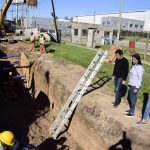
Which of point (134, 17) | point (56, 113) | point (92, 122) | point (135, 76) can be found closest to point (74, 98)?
point (92, 122)

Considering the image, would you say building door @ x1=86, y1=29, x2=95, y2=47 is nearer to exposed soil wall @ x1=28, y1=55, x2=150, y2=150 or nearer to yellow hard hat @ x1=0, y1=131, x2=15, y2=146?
exposed soil wall @ x1=28, y1=55, x2=150, y2=150

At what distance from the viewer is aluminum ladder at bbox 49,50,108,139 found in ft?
31.7

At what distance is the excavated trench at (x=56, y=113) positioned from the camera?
7.85 meters

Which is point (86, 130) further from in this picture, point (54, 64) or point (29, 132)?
point (54, 64)

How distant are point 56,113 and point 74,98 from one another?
2452mm

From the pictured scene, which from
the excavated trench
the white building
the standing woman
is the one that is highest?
the white building

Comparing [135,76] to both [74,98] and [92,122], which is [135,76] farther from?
[74,98]

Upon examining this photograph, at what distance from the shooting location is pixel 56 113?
12180 millimetres

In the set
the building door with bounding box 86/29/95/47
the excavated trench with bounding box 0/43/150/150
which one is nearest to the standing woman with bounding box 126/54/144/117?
the excavated trench with bounding box 0/43/150/150

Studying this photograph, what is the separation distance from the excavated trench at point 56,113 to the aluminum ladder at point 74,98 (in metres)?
0.27

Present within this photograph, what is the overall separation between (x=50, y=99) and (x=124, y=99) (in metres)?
4.48

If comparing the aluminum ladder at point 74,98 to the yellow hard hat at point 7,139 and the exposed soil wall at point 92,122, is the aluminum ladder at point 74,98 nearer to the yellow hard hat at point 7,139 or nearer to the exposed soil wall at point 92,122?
the exposed soil wall at point 92,122

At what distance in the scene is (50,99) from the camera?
13297 millimetres

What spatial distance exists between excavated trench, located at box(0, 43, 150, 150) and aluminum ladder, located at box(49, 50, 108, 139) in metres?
0.27
